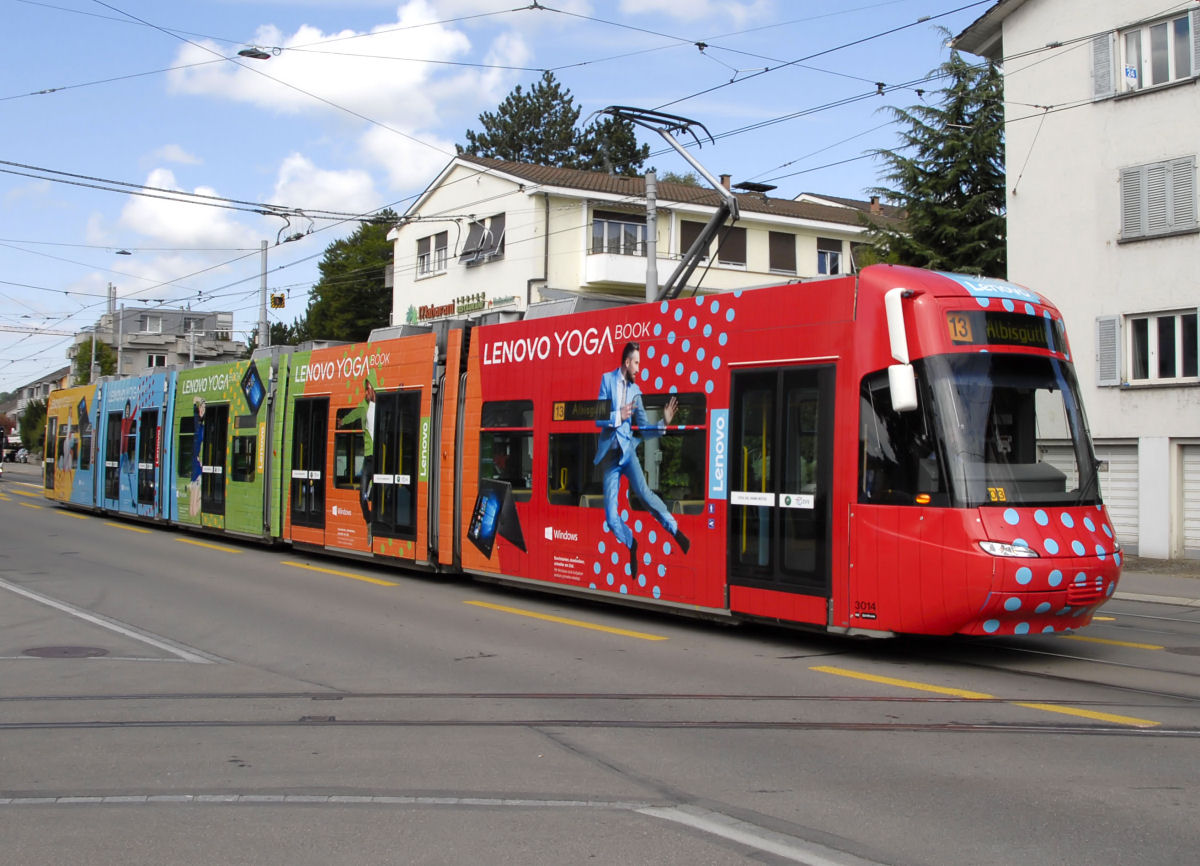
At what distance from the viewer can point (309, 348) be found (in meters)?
19.6

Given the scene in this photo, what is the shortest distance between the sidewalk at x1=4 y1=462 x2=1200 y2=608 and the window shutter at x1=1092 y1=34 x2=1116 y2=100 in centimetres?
897

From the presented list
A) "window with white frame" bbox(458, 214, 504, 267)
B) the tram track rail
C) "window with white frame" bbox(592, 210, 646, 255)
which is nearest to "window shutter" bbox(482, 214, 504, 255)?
"window with white frame" bbox(458, 214, 504, 267)

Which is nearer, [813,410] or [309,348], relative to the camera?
[813,410]

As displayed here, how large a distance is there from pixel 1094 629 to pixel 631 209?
98.5 ft

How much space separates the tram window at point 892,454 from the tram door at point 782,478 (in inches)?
14.2

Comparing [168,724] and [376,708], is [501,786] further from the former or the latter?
[168,724]

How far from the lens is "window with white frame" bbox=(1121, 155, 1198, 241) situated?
20.4 meters

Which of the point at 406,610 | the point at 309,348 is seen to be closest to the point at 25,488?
the point at 309,348

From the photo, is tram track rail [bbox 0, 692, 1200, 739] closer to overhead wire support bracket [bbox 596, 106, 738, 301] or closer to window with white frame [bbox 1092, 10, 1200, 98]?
overhead wire support bracket [bbox 596, 106, 738, 301]

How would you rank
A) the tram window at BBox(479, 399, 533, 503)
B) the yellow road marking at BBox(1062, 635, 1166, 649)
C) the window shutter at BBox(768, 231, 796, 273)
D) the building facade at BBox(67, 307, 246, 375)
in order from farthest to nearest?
the building facade at BBox(67, 307, 246, 375) → the window shutter at BBox(768, 231, 796, 273) → the tram window at BBox(479, 399, 533, 503) → the yellow road marking at BBox(1062, 635, 1166, 649)

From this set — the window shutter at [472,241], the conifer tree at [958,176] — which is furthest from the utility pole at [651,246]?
the window shutter at [472,241]

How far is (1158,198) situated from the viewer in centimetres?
2086

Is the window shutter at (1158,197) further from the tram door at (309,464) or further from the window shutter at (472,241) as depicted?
the window shutter at (472,241)

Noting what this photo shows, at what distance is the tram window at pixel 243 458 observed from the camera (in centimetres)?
2071
